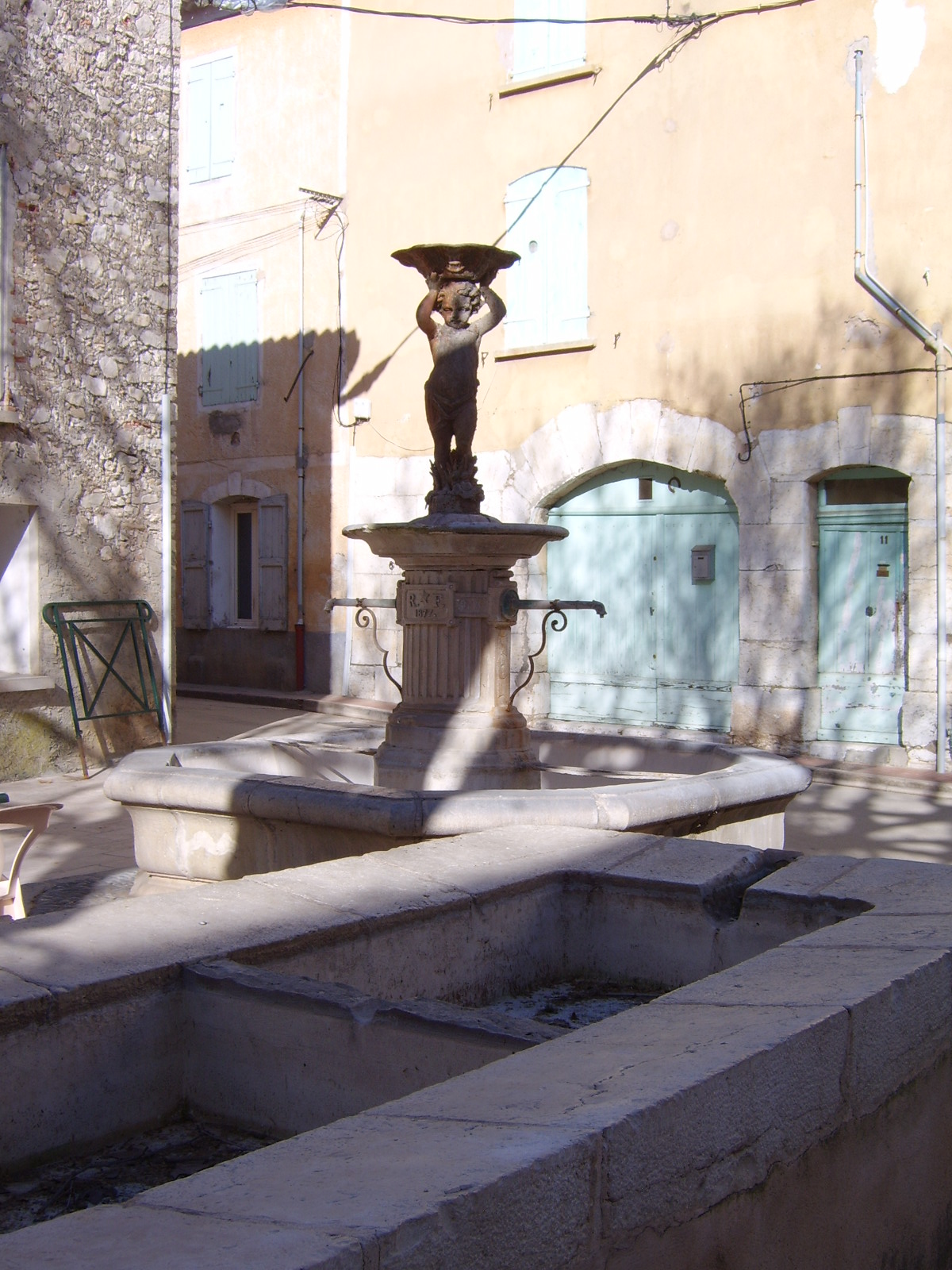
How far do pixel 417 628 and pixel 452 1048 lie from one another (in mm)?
3683

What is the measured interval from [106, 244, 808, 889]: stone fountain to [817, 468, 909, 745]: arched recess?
15.3 feet

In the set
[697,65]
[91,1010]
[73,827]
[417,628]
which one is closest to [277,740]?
Result: [417,628]

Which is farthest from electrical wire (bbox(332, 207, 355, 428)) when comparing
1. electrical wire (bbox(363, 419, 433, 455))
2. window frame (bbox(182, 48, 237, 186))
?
window frame (bbox(182, 48, 237, 186))

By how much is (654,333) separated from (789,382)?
4.59 feet

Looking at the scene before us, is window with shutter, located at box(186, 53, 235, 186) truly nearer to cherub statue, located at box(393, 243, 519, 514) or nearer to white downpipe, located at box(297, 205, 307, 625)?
Answer: white downpipe, located at box(297, 205, 307, 625)

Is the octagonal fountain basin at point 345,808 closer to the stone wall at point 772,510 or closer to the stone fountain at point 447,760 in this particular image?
the stone fountain at point 447,760

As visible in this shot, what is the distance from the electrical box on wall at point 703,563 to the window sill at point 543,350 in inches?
81.1

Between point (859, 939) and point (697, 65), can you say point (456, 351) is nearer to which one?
point (859, 939)

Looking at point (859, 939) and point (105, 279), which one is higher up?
point (105, 279)

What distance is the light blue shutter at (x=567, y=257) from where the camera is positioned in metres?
12.7

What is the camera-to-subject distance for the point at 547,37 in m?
12.9

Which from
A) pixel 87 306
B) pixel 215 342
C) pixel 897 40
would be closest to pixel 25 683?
pixel 87 306

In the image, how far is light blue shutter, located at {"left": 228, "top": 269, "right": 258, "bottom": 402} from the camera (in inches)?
638

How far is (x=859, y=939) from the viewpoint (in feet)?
9.66
